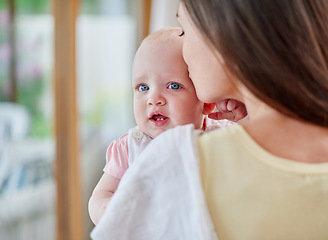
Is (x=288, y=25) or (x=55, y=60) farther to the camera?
(x=55, y=60)

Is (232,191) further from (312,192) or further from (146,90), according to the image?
(146,90)

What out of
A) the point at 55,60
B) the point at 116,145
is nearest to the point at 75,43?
the point at 55,60

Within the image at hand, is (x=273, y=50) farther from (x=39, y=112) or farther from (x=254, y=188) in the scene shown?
(x=39, y=112)

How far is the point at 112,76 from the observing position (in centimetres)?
398

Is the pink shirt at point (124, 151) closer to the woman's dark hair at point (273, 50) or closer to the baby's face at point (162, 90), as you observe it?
the baby's face at point (162, 90)

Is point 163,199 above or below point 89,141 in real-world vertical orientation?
above

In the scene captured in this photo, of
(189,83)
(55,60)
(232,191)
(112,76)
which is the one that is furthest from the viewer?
(112,76)

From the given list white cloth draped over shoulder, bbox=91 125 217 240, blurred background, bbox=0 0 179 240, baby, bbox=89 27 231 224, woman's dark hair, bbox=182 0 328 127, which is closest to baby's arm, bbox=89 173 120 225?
baby, bbox=89 27 231 224

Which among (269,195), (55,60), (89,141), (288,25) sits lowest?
(89,141)

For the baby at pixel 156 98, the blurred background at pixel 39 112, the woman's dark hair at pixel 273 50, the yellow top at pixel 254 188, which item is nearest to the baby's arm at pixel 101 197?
the baby at pixel 156 98

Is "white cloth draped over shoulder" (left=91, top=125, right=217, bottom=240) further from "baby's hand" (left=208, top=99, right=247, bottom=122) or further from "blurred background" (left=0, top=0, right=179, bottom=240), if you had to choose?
"blurred background" (left=0, top=0, right=179, bottom=240)

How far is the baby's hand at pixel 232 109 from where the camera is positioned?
1.06m

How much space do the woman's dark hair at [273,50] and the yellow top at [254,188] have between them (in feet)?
0.30

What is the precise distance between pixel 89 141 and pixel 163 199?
2938 millimetres
